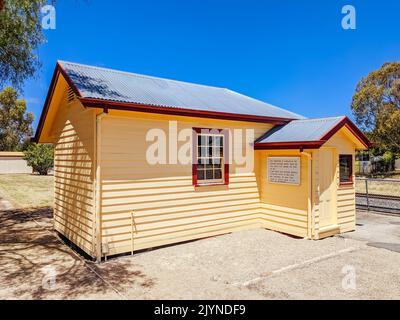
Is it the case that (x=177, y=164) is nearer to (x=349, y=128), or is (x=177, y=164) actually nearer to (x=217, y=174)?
(x=217, y=174)

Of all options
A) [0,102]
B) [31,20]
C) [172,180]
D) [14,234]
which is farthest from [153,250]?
[0,102]

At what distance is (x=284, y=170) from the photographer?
919cm

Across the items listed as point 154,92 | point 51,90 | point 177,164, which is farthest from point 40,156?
point 177,164

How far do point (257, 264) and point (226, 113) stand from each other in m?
4.18

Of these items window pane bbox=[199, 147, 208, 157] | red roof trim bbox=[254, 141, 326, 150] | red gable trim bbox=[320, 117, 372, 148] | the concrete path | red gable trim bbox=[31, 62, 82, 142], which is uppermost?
red gable trim bbox=[31, 62, 82, 142]

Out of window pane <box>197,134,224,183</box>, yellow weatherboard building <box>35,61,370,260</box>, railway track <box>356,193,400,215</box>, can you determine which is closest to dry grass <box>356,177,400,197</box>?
railway track <box>356,193,400,215</box>

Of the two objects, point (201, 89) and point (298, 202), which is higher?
point (201, 89)

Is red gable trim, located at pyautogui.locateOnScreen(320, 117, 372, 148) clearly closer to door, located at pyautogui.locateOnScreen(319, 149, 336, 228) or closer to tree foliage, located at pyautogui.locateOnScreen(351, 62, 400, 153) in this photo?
door, located at pyautogui.locateOnScreen(319, 149, 336, 228)

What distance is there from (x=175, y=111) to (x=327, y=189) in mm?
5011

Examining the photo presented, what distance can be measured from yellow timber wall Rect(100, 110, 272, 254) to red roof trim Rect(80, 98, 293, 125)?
20 centimetres

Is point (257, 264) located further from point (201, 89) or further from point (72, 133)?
point (201, 89)

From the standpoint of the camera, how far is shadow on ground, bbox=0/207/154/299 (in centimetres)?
533
